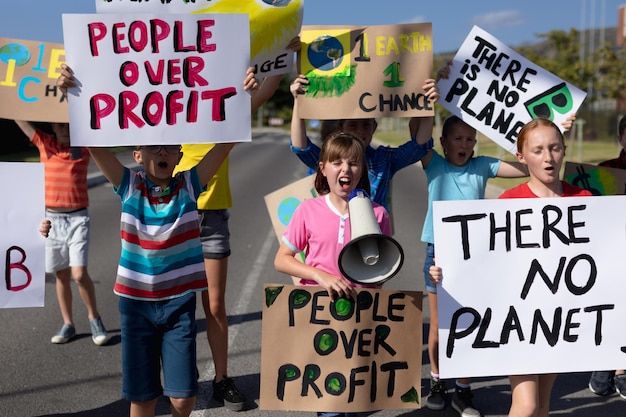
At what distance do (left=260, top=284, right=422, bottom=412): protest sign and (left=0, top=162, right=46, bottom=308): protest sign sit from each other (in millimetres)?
1228

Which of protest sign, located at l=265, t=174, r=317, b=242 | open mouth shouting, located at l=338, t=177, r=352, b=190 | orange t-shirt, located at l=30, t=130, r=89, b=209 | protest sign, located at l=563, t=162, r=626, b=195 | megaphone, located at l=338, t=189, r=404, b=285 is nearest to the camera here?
megaphone, located at l=338, t=189, r=404, b=285

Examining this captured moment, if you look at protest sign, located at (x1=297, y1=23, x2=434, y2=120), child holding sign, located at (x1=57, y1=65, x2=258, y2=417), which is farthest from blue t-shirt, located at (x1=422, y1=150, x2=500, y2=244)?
child holding sign, located at (x1=57, y1=65, x2=258, y2=417)

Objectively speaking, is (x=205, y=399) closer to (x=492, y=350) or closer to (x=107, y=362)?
(x=107, y=362)

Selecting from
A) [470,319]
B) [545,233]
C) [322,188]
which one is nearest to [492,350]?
[470,319]

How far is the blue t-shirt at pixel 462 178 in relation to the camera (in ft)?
13.7

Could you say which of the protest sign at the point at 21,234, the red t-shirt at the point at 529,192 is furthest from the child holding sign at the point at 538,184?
the protest sign at the point at 21,234

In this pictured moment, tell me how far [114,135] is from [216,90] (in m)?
0.51

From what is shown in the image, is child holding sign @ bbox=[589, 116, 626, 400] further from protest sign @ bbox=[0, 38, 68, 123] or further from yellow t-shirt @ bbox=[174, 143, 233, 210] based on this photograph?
protest sign @ bbox=[0, 38, 68, 123]

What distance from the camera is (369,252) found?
294 centimetres

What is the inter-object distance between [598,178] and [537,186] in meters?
1.23

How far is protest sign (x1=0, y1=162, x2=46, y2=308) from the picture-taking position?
11.6ft

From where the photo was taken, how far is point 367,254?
2938mm

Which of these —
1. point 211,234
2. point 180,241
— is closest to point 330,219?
point 180,241

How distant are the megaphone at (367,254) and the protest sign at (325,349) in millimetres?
179
